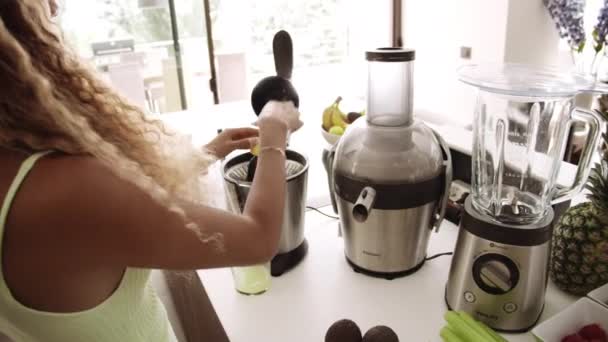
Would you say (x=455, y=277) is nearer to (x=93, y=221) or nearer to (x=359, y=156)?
(x=359, y=156)

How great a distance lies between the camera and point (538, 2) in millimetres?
2301

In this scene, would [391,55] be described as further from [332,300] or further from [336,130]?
[336,130]

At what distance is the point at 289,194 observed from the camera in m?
0.78

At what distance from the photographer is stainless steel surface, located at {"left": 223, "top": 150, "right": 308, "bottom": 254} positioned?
77 cm

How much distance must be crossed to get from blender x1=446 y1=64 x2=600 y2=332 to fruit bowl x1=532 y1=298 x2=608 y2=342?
0.05 metres

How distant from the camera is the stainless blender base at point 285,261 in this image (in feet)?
2.64

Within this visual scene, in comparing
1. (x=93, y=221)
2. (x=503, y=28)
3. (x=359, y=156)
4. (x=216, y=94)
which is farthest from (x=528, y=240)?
(x=216, y=94)

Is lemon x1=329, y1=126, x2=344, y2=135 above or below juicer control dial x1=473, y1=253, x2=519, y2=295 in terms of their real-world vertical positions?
above

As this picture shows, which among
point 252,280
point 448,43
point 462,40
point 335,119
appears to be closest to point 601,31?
point 462,40

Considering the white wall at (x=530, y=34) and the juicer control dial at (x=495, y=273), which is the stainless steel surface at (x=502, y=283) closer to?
the juicer control dial at (x=495, y=273)

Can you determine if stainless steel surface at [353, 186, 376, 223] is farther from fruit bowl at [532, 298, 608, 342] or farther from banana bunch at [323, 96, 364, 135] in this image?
banana bunch at [323, 96, 364, 135]

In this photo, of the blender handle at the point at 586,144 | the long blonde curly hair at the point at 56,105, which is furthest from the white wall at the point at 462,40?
the long blonde curly hair at the point at 56,105

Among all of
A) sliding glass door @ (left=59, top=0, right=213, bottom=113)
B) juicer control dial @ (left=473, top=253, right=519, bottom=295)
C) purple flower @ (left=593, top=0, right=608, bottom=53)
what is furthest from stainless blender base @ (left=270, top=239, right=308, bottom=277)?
sliding glass door @ (left=59, top=0, right=213, bottom=113)

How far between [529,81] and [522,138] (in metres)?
0.10
